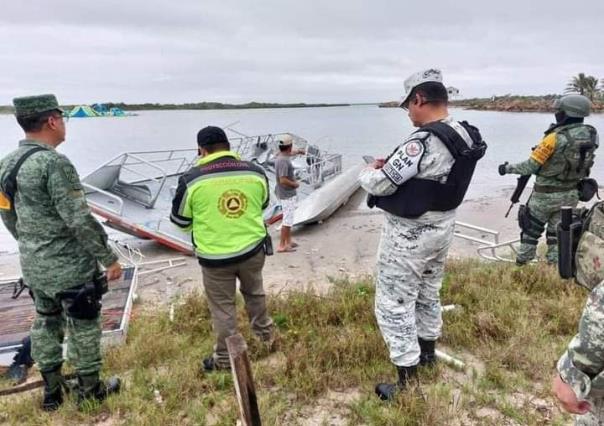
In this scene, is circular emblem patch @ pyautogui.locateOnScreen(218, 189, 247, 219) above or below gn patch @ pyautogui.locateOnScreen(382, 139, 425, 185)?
below

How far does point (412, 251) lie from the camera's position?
94.7 inches

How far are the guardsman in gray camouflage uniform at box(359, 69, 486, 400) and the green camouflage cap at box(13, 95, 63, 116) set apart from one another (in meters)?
1.68

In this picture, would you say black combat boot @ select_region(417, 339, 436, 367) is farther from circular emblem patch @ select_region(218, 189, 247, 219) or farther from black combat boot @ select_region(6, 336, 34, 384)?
black combat boot @ select_region(6, 336, 34, 384)

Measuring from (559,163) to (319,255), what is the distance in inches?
130

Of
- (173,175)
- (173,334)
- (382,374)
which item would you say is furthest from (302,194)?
(382,374)

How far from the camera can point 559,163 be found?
174 inches

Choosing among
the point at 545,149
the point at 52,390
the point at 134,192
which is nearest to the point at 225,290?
the point at 52,390

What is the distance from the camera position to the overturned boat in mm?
6562

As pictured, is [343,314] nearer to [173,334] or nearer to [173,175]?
[173,334]

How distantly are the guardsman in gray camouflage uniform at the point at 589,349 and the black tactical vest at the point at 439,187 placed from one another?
871 mm

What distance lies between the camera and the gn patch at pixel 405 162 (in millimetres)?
2244

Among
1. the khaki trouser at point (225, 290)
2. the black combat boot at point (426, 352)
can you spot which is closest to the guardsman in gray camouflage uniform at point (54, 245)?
the khaki trouser at point (225, 290)

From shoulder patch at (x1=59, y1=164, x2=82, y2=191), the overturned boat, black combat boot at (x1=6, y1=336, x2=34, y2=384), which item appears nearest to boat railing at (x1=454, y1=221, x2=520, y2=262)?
the overturned boat

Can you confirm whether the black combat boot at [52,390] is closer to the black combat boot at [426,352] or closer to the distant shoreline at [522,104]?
the black combat boot at [426,352]
